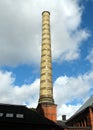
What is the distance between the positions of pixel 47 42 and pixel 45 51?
1.49 metres

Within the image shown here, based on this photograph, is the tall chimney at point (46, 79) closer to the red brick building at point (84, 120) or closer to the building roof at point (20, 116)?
the red brick building at point (84, 120)

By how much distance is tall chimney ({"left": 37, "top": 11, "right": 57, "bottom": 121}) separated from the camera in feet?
98.6

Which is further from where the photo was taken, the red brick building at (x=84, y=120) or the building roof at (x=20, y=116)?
the red brick building at (x=84, y=120)

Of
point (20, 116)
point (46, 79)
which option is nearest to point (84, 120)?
point (46, 79)

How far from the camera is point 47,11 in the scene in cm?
3709

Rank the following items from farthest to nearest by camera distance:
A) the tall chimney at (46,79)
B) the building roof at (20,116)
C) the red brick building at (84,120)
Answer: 1. the tall chimney at (46,79)
2. the red brick building at (84,120)
3. the building roof at (20,116)

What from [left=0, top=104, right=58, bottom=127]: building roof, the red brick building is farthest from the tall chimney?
[left=0, top=104, right=58, bottom=127]: building roof

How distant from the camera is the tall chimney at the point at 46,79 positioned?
98.6ft

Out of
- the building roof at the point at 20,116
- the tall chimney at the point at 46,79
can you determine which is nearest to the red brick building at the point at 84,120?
the tall chimney at the point at 46,79

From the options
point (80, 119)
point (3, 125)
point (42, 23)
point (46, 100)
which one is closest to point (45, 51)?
point (42, 23)

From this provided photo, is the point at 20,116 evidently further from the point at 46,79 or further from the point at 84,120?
the point at 84,120

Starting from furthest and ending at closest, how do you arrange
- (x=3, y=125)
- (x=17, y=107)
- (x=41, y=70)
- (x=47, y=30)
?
1. (x=47, y=30)
2. (x=41, y=70)
3. (x=17, y=107)
4. (x=3, y=125)

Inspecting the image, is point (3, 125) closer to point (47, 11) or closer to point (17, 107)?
point (17, 107)

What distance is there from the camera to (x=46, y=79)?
3192 cm
